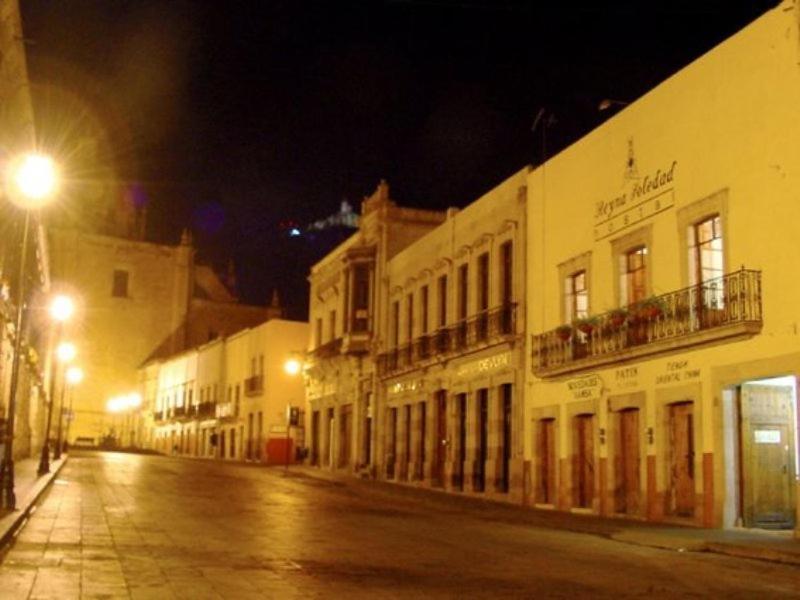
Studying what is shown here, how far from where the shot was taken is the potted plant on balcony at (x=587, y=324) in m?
23.9

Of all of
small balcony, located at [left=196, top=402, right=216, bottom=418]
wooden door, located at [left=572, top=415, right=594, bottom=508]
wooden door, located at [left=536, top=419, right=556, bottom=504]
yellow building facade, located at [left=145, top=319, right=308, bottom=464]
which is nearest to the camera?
wooden door, located at [left=572, top=415, right=594, bottom=508]

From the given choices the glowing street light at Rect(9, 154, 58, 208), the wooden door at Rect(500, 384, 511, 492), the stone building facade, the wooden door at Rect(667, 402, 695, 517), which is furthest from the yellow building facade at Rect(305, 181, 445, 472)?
the stone building facade

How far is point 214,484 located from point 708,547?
18.3m

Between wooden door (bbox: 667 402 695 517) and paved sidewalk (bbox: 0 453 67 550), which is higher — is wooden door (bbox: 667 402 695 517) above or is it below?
above

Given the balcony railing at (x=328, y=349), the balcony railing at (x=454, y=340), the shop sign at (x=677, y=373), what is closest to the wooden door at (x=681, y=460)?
the shop sign at (x=677, y=373)

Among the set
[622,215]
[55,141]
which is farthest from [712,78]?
[55,141]

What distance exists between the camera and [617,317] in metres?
22.8

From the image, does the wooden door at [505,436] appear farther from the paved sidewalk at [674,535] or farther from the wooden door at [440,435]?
the wooden door at [440,435]

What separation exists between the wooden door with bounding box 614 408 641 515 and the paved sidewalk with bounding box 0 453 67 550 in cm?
1267

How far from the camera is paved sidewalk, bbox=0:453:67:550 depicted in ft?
48.1

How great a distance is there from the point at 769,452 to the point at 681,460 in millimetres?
1843

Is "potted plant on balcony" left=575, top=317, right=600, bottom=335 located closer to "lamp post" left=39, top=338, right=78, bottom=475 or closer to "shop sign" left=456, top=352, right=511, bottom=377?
"shop sign" left=456, top=352, right=511, bottom=377

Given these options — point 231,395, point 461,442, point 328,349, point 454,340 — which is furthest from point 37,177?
point 231,395

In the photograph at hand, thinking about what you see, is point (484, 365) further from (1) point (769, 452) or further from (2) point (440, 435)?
(1) point (769, 452)
